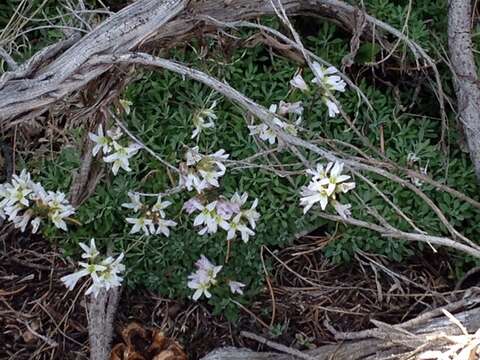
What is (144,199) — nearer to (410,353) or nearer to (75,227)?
(75,227)

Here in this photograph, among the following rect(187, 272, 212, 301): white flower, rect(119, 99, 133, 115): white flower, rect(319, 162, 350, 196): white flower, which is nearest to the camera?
rect(319, 162, 350, 196): white flower

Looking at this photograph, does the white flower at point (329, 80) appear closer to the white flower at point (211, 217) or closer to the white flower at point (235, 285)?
the white flower at point (211, 217)

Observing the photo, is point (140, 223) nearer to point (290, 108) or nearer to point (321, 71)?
point (290, 108)

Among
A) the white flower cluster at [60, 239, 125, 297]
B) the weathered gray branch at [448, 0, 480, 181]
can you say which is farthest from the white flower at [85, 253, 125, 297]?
the weathered gray branch at [448, 0, 480, 181]

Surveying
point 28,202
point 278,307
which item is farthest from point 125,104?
point 278,307

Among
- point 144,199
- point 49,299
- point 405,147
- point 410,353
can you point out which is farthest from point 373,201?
point 49,299

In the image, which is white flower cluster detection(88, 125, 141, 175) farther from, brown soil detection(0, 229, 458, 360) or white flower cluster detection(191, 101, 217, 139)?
brown soil detection(0, 229, 458, 360)
